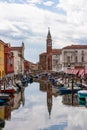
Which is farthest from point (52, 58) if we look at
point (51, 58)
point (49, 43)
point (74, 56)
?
point (74, 56)

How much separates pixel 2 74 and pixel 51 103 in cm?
3501

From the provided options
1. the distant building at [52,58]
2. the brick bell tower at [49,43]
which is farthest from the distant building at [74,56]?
the brick bell tower at [49,43]

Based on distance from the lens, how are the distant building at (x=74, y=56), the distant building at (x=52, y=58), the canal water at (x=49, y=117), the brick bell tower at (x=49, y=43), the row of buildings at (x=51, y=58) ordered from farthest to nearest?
1. the brick bell tower at (x=49, y=43)
2. the distant building at (x=52, y=58)
3. the distant building at (x=74, y=56)
4. the row of buildings at (x=51, y=58)
5. the canal water at (x=49, y=117)

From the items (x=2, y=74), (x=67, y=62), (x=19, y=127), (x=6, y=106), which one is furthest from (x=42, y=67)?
(x=19, y=127)

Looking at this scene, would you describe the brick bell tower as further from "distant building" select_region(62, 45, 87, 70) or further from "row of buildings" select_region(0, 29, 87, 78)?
"distant building" select_region(62, 45, 87, 70)

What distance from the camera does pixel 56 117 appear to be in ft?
121

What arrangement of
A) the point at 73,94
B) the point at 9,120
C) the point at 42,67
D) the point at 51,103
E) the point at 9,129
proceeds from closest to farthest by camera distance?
the point at 9,129 < the point at 9,120 < the point at 51,103 < the point at 73,94 < the point at 42,67

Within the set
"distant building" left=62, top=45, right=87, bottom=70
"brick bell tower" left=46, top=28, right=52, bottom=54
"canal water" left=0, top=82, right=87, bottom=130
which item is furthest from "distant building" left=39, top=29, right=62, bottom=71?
"canal water" left=0, top=82, right=87, bottom=130

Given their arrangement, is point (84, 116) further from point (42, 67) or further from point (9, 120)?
point (42, 67)

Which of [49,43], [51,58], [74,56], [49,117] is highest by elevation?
[49,43]

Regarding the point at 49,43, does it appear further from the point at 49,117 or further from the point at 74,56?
the point at 49,117

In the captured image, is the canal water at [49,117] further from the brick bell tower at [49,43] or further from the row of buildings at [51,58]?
the brick bell tower at [49,43]

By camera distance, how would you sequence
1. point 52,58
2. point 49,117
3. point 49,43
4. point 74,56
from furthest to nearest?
point 49,43 < point 52,58 < point 74,56 < point 49,117

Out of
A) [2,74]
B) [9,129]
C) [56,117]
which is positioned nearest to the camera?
[9,129]
